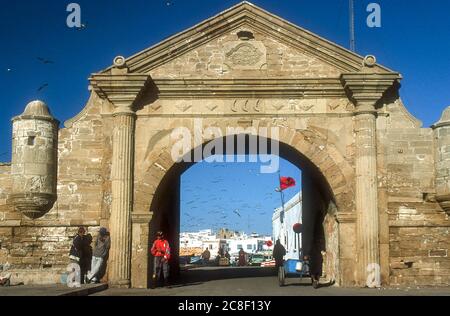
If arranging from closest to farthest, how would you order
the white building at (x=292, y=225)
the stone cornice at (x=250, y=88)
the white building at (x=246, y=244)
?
1. the stone cornice at (x=250, y=88)
2. the white building at (x=292, y=225)
3. the white building at (x=246, y=244)

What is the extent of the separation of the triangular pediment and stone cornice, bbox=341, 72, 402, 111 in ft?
1.92

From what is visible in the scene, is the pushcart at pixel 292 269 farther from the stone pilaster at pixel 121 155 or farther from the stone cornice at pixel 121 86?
the stone cornice at pixel 121 86

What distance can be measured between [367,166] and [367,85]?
1.96 metres

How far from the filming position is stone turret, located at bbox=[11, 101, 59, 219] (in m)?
15.8

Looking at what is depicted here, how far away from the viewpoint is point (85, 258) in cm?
1525

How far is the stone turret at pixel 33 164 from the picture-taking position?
15781 millimetres

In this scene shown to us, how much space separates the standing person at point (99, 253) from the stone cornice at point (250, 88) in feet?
12.3

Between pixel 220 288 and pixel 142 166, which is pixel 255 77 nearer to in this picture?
pixel 142 166

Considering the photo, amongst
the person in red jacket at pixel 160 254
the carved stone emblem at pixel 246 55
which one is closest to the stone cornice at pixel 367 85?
the carved stone emblem at pixel 246 55

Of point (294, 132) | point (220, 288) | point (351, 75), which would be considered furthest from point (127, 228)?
point (351, 75)

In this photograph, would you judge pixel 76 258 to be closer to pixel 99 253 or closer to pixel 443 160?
pixel 99 253

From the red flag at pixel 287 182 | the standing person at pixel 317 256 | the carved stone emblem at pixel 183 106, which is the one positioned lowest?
the standing person at pixel 317 256

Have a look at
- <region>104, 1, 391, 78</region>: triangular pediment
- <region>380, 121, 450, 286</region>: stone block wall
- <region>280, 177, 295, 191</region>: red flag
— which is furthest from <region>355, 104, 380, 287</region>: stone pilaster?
<region>280, 177, 295, 191</region>: red flag

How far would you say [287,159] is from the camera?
742 inches
